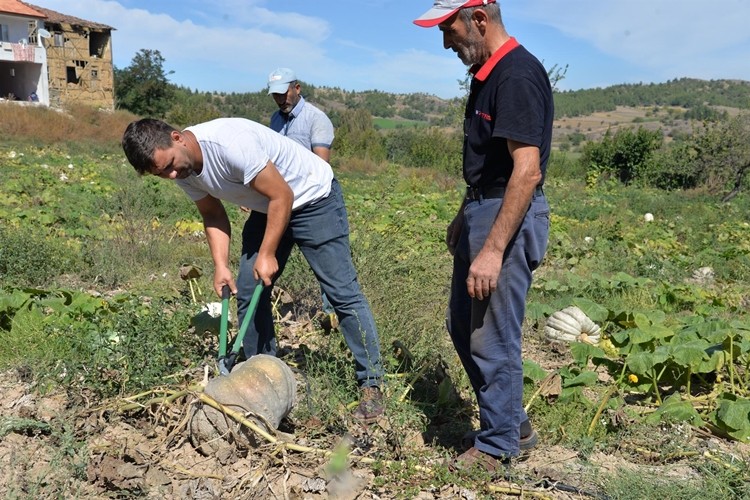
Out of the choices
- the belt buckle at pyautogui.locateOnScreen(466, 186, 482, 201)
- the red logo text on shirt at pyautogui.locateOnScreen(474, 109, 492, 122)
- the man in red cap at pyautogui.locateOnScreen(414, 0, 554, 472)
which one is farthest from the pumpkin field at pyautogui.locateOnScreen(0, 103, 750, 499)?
the red logo text on shirt at pyautogui.locateOnScreen(474, 109, 492, 122)

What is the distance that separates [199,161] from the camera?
2.83 metres

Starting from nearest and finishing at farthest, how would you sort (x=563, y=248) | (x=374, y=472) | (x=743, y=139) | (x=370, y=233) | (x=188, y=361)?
(x=374, y=472), (x=188, y=361), (x=370, y=233), (x=563, y=248), (x=743, y=139)

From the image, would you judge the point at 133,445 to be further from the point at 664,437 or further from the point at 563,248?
the point at 563,248

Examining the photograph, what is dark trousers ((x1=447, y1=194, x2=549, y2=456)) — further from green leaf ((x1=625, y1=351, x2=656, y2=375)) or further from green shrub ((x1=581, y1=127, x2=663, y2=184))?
green shrub ((x1=581, y1=127, x2=663, y2=184))

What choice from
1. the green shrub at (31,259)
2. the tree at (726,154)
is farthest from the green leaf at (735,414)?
the tree at (726,154)

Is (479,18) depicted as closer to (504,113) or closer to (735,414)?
(504,113)

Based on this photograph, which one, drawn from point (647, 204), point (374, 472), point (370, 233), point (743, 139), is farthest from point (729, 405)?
point (743, 139)

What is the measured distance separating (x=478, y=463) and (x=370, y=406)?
A: 2.05ft

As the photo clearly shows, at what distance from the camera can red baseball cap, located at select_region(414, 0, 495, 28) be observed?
232cm

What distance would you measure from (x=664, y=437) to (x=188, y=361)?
242 cm

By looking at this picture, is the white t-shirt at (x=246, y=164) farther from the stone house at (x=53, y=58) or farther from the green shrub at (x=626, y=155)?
the stone house at (x=53, y=58)

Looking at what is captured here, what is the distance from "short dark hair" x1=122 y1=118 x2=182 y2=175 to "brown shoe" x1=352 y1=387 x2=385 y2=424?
1.43m

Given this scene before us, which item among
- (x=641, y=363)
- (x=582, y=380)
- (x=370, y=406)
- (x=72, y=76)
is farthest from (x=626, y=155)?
(x=72, y=76)

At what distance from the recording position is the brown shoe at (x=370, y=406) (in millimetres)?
3018
